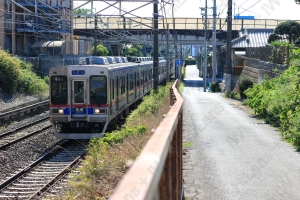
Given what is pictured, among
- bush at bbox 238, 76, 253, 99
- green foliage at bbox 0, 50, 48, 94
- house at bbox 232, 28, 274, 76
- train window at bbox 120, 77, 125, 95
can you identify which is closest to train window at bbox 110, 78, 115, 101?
train window at bbox 120, 77, 125, 95

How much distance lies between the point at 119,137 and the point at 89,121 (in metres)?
4.24

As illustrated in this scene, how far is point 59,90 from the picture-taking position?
1688 centimetres

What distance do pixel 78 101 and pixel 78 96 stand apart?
162 mm

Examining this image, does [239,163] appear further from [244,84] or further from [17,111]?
[244,84]

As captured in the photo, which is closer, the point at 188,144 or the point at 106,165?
the point at 106,165

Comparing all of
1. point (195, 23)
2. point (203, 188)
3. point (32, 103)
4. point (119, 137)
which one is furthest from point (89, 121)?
point (195, 23)

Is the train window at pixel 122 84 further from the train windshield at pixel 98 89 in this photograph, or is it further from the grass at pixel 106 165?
the grass at pixel 106 165

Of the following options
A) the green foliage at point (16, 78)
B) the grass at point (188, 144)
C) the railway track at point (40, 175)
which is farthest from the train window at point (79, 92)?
the green foliage at point (16, 78)

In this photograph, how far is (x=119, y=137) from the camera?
1272 centimetres

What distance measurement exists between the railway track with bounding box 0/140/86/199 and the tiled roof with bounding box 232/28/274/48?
33.1 m

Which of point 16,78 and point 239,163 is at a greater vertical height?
point 16,78

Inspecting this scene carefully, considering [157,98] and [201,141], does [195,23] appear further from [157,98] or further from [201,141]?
[201,141]

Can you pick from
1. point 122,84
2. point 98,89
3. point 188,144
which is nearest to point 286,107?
point 188,144

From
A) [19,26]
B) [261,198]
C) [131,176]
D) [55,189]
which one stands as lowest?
[55,189]
